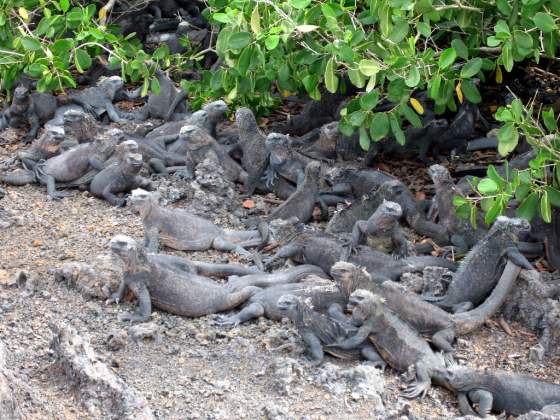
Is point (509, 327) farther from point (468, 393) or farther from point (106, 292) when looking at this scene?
point (106, 292)

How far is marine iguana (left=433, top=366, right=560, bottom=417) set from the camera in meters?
5.57

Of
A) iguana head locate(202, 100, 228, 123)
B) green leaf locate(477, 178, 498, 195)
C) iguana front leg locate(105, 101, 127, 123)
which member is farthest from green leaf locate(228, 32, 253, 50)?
iguana front leg locate(105, 101, 127, 123)

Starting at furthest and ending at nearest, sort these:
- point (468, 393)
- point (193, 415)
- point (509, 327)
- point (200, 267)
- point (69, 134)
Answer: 1. point (69, 134)
2. point (200, 267)
3. point (509, 327)
4. point (468, 393)
5. point (193, 415)

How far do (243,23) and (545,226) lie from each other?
268cm

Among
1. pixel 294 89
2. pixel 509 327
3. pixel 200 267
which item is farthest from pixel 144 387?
pixel 294 89

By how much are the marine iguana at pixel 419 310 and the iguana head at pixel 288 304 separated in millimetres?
363

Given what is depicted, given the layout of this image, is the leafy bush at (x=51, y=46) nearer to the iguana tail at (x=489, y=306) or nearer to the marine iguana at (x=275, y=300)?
the marine iguana at (x=275, y=300)

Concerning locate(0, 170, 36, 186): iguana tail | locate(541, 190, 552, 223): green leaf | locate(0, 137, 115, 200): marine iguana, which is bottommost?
locate(0, 170, 36, 186): iguana tail

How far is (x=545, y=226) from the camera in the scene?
7.35m

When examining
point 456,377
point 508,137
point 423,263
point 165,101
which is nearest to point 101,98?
point 165,101

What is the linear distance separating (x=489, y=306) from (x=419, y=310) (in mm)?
518

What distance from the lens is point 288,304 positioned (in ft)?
20.2

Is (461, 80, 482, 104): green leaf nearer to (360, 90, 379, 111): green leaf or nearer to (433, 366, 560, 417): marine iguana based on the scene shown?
(360, 90, 379, 111): green leaf

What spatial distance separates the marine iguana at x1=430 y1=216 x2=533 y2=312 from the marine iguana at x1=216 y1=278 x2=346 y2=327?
749mm
